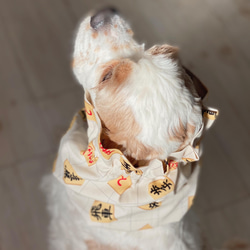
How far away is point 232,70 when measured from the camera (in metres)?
1.68

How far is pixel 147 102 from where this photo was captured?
0.69 m

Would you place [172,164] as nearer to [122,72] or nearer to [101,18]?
[122,72]

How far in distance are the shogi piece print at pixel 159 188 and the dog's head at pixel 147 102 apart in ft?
0.40

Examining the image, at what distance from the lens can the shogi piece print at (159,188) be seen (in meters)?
0.85

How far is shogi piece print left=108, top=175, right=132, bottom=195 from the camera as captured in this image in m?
0.86

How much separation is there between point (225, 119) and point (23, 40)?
0.93 metres

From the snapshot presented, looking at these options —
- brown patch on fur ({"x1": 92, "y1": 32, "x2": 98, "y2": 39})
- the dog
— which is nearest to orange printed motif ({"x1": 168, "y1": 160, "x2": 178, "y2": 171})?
the dog

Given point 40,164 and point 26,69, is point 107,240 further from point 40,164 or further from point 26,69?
point 26,69

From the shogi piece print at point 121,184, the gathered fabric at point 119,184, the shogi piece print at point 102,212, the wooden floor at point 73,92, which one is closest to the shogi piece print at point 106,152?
the gathered fabric at point 119,184

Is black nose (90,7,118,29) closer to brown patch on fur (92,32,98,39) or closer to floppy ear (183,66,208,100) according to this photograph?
brown patch on fur (92,32,98,39)

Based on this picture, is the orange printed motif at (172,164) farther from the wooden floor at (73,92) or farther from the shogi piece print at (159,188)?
the wooden floor at (73,92)

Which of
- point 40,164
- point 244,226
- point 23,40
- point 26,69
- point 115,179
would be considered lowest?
point 244,226

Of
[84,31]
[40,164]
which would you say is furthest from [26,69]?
[84,31]

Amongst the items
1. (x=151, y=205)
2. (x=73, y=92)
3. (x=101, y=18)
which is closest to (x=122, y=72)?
(x=101, y=18)
